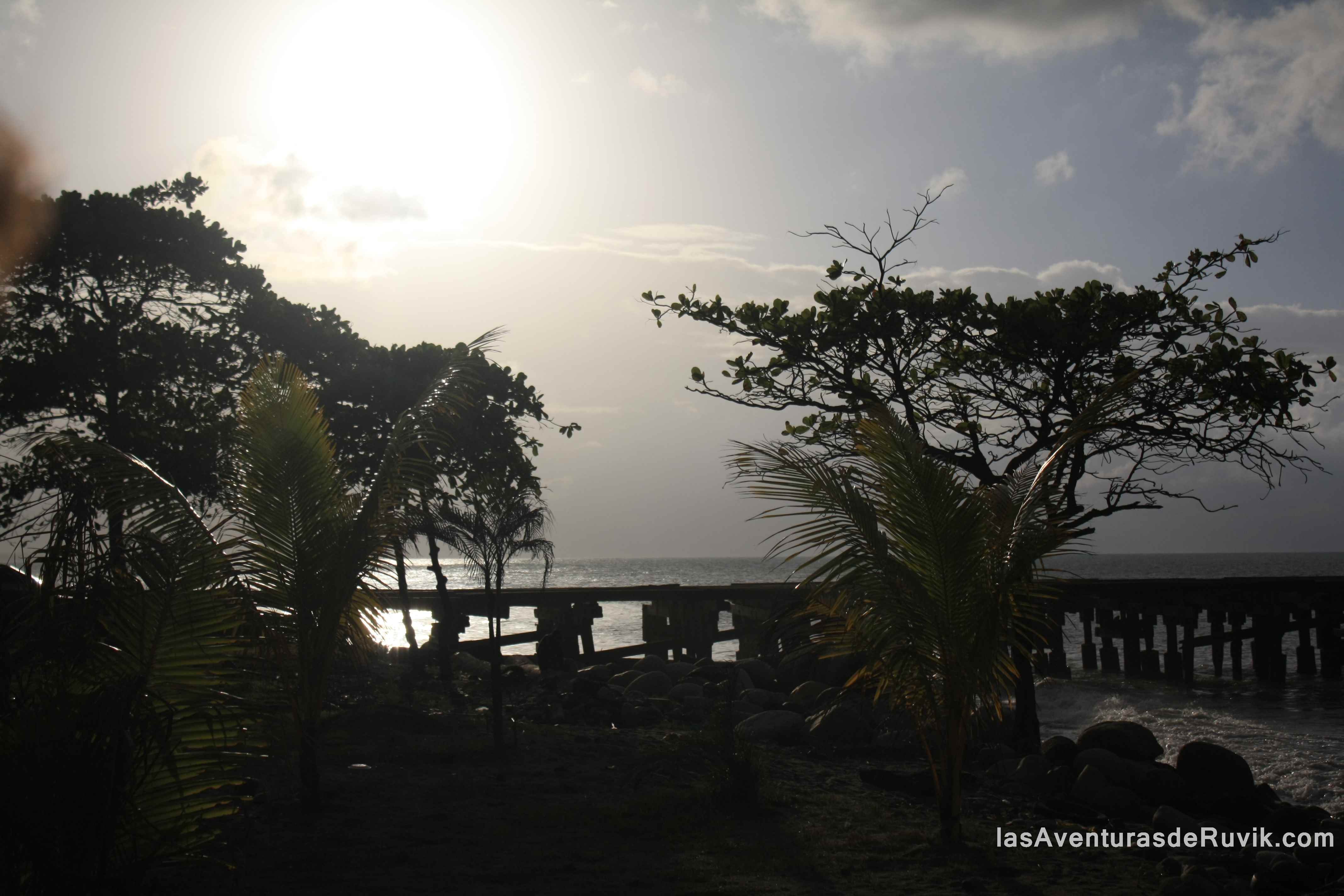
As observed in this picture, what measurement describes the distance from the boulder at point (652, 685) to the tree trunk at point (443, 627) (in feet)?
10.2

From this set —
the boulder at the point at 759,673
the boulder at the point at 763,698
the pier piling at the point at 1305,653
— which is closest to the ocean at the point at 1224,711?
the pier piling at the point at 1305,653

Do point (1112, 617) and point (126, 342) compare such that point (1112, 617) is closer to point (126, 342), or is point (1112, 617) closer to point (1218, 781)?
point (1218, 781)

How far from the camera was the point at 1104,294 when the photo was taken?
34.2 ft

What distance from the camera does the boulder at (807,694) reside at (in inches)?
595

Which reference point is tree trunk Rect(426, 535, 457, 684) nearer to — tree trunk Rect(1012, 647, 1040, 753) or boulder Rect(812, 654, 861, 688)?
boulder Rect(812, 654, 861, 688)

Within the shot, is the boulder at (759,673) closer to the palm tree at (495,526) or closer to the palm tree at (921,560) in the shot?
the palm tree at (495,526)

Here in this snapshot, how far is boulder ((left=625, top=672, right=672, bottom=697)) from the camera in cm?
1591

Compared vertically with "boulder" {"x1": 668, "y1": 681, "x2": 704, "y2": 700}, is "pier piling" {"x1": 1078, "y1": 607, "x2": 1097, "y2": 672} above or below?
below

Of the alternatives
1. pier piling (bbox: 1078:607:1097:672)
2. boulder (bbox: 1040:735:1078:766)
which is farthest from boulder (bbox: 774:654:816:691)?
pier piling (bbox: 1078:607:1097:672)

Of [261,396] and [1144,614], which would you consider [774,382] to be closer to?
[261,396]

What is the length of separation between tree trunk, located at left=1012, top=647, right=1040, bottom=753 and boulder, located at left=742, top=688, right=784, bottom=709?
4786 mm

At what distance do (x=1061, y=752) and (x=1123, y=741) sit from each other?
0.70 metres

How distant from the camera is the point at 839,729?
39.6ft

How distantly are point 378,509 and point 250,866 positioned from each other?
2787 millimetres
